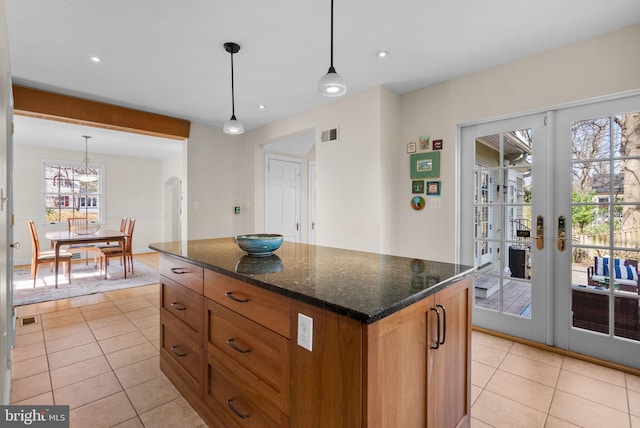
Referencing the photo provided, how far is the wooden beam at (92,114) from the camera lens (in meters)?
3.33

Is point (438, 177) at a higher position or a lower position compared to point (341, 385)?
higher

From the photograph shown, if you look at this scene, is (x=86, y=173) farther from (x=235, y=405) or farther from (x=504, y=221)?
(x=504, y=221)

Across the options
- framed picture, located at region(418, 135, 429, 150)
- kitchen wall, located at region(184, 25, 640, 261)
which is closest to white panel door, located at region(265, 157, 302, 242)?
kitchen wall, located at region(184, 25, 640, 261)

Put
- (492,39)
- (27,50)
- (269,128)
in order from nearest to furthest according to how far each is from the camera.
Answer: (492,39) → (27,50) → (269,128)

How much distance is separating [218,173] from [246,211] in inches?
30.6

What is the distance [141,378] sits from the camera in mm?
2162

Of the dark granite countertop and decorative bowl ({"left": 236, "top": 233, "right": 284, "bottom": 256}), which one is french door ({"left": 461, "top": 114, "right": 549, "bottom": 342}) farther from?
decorative bowl ({"left": 236, "top": 233, "right": 284, "bottom": 256})

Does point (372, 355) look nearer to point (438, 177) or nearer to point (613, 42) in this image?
point (438, 177)

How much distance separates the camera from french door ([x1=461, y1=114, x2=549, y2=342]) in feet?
8.70

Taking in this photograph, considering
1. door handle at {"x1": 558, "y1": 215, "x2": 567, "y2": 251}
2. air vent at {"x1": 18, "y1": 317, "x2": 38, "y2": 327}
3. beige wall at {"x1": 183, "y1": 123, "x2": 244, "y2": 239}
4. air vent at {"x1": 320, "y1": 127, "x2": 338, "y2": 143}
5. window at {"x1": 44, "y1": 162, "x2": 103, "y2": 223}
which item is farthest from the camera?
window at {"x1": 44, "y1": 162, "x2": 103, "y2": 223}

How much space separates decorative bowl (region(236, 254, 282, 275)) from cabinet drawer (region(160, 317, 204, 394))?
57 centimetres

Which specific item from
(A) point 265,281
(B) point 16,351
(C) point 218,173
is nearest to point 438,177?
(A) point 265,281

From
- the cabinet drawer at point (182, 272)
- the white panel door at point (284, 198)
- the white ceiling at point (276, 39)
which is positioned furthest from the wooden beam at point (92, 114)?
the cabinet drawer at point (182, 272)

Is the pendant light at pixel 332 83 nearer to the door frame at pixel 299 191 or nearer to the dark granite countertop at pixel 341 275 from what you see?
the dark granite countertop at pixel 341 275
